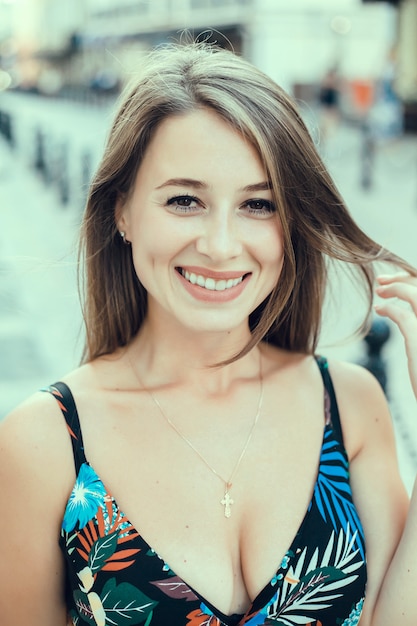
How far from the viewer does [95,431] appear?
1.92 metres

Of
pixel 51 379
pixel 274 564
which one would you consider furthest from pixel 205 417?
pixel 51 379

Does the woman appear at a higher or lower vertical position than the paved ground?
higher

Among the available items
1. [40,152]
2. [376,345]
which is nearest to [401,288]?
[376,345]

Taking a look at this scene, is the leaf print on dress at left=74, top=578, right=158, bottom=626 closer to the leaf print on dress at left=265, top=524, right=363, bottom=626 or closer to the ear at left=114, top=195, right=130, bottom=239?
the leaf print on dress at left=265, top=524, right=363, bottom=626

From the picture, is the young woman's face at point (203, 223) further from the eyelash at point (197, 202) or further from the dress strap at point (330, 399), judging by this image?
the dress strap at point (330, 399)

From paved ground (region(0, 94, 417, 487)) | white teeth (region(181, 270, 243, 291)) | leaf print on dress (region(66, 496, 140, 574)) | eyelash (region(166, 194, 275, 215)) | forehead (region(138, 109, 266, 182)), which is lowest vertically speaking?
paved ground (region(0, 94, 417, 487))

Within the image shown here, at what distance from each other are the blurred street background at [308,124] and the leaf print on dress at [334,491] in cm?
52

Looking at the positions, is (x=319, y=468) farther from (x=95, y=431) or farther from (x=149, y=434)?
(x=95, y=431)

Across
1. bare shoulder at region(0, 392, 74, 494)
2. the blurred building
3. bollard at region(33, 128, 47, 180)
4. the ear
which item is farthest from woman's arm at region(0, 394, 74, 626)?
bollard at region(33, 128, 47, 180)

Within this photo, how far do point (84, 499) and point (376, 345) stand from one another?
1534 millimetres

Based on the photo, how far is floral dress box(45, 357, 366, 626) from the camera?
177 centimetres

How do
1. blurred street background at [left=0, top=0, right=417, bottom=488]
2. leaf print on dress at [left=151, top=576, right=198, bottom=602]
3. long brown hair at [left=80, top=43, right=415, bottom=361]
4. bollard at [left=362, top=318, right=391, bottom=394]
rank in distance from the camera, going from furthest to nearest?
1. blurred street background at [left=0, top=0, right=417, bottom=488]
2. bollard at [left=362, top=318, right=391, bottom=394]
3. long brown hair at [left=80, top=43, right=415, bottom=361]
4. leaf print on dress at [left=151, top=576, right=198, bottom=602]

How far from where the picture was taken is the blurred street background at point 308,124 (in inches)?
196

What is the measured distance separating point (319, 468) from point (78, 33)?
6782cm
